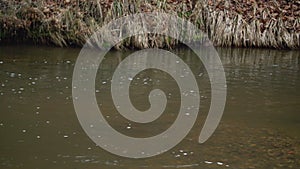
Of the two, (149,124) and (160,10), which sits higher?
(160,10)

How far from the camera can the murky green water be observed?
5090 mm

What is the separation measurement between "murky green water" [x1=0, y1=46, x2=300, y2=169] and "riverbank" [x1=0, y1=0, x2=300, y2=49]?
1863 mm

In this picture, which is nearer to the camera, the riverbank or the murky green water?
the murky green water

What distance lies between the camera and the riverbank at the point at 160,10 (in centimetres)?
1184

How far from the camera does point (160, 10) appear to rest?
12180 millimetres

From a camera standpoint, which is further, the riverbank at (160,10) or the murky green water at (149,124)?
the riverbank at (160,10)

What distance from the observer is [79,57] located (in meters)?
10.5

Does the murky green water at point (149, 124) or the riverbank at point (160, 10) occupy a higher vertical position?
the riverbank at point (160, 10)

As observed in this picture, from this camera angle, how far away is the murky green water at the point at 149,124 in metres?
5.09

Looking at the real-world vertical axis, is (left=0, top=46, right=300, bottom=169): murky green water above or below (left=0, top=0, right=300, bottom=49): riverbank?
below

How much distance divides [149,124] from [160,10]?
630 centimetres

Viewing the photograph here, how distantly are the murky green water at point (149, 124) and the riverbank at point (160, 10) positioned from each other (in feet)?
6.11

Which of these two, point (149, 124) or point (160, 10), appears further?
point (160, 10)

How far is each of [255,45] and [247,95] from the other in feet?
16.3
